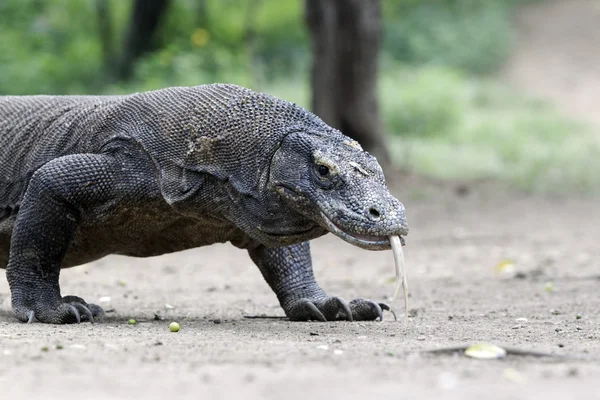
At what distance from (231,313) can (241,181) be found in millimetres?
1253

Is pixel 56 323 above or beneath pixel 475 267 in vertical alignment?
beneath

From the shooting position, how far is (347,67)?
432 inches

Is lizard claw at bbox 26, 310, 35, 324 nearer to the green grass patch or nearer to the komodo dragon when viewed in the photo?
the komodo dragon

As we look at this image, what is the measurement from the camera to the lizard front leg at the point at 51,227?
4.26m

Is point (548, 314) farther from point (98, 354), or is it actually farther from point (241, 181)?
point (98, 354)

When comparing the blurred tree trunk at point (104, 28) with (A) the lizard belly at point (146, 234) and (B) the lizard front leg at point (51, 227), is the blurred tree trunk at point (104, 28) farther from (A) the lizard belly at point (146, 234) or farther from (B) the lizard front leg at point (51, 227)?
(B) the lizard front leg at point (51, 227)

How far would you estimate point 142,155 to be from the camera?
4.26 metres

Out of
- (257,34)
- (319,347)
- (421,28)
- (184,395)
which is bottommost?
(184,395)

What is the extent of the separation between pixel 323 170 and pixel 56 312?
135 cm

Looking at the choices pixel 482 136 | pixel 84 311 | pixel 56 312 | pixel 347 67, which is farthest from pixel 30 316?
pixel 482 136

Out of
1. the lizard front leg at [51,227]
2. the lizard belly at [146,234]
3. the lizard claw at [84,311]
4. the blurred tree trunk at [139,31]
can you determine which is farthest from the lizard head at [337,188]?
the blurred tree trunk at [139,31]

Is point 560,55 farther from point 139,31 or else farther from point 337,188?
point 337,188

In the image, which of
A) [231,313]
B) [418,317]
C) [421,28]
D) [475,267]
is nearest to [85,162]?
[231,313]

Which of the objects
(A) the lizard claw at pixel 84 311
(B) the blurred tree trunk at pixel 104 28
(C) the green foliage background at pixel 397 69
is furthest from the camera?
(B) the blurred tree trunk at pixel 104 28
